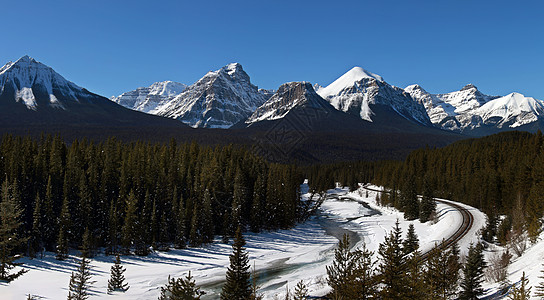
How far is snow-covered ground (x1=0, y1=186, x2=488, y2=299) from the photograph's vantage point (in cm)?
3584

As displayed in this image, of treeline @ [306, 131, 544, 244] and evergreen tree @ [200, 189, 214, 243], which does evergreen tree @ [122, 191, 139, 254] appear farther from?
treeline @ [306, 131, 544, 244]

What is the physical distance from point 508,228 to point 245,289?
3833 cm

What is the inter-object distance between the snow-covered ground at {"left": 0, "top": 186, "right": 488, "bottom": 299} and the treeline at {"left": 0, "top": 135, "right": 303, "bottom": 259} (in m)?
3.30

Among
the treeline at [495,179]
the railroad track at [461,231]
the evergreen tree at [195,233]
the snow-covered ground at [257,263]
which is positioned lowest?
the snow-covered ground at [257,263]

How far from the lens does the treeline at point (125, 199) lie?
166 ft

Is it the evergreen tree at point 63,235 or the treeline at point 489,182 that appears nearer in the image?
the treeline at point 489,182

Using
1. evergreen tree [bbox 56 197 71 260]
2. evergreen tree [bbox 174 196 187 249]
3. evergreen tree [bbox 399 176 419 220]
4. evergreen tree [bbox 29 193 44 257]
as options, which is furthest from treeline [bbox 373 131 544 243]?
evergreen tree [bbox 29 193 44 257]

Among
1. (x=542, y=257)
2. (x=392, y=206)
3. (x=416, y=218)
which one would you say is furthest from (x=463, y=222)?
(x=392, y=206)

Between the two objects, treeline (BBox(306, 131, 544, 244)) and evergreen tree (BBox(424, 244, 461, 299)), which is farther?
treeline (BBox(306, 131, 544, 244))

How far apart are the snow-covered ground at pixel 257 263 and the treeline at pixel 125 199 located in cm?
330

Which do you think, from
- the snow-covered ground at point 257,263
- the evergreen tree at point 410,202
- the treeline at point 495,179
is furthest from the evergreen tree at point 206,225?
the evergreen tree at point 410,202

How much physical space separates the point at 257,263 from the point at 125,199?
25.5m

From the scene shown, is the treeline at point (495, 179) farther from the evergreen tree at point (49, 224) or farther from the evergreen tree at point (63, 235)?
the evergreen tree at point (49, 224)

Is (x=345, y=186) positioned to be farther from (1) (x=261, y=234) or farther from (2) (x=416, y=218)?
(1) (x=261, y=234)
